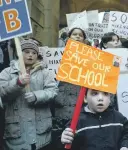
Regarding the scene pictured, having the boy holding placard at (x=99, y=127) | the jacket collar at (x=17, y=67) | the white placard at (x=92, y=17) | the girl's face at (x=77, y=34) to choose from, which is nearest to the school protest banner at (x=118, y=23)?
the white placard at (x=92, y=17)

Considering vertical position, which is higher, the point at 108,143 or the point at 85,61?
the point at 85,61

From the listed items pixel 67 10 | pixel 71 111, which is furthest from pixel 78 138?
pixel 67 10

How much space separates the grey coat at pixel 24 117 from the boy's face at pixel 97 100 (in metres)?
0.65

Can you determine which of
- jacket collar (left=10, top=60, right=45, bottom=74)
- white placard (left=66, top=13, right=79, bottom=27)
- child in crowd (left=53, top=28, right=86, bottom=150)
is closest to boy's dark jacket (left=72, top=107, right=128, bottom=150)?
child in crowd (left=53, top=28, right=86, bottom=150)

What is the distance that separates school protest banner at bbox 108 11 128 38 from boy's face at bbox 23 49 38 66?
2899 millimetres

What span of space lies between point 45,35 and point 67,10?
615cm

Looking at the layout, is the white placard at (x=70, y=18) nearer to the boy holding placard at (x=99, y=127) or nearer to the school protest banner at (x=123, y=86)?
the school protest banner at (x=123, y=86)

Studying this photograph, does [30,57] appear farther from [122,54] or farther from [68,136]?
[122,54]

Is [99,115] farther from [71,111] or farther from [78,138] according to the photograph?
[71,111]

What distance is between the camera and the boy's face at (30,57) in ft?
17.2

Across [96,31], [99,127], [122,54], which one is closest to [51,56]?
[122,54]

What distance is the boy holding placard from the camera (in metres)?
4.30

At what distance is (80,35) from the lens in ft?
21.5

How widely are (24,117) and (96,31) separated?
3381 mm
